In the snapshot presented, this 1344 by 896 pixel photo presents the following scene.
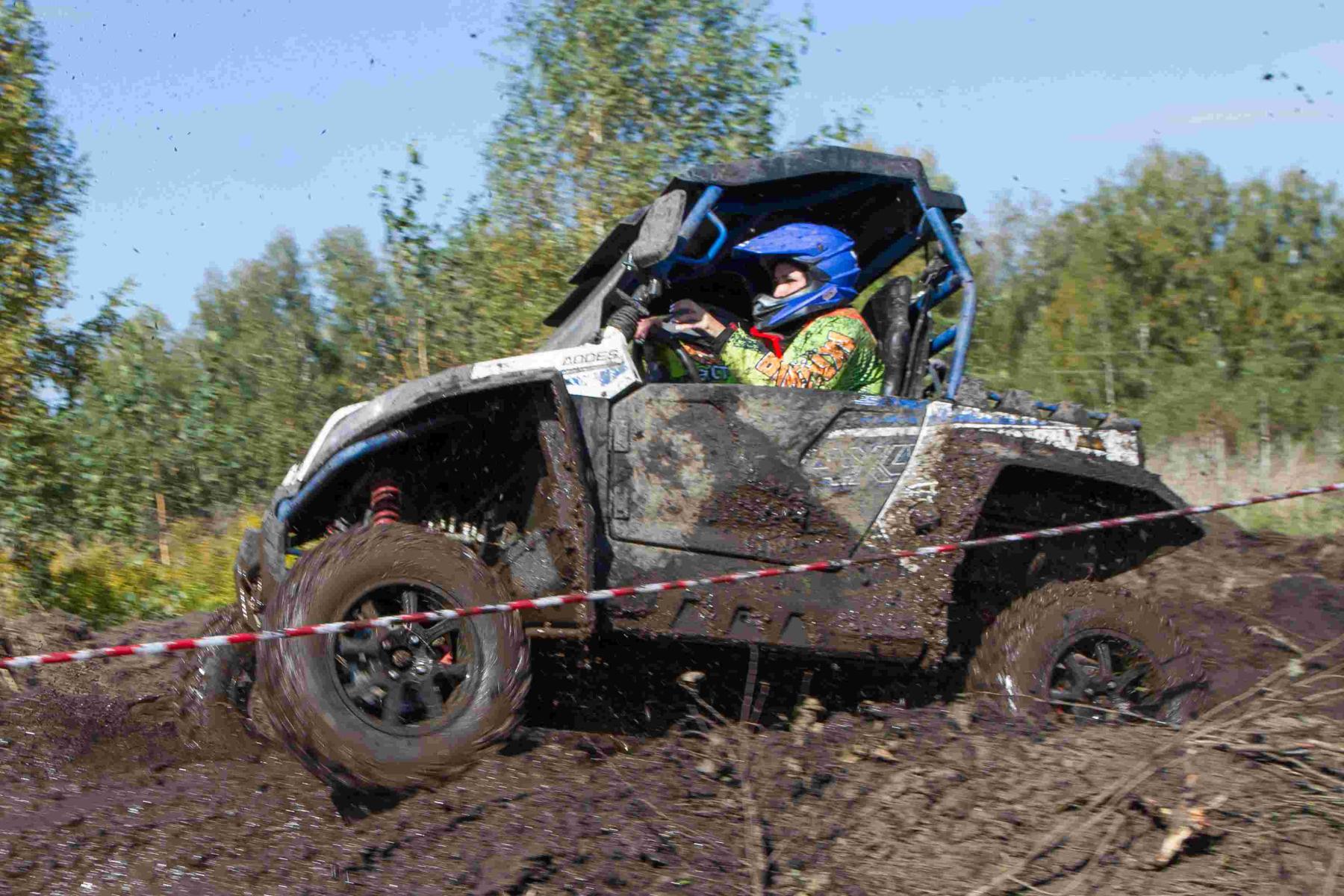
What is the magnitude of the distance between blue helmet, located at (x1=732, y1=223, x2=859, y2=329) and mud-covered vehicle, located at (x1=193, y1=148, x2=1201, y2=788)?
136 mm

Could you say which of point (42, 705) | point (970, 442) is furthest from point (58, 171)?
point (970, 442)

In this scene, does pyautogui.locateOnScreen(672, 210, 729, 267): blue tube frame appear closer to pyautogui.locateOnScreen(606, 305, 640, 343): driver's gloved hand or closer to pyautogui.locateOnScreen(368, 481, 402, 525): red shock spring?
→ pyautogui.locateOnScreen(606, 305, 640, 343): driver's gloved hand

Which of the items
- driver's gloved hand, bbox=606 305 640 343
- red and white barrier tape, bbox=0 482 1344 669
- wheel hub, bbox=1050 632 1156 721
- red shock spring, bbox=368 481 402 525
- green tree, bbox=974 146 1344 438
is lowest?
wheel hub, bbox=1050 632 1156 721

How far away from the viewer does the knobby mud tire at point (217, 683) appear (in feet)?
16.0

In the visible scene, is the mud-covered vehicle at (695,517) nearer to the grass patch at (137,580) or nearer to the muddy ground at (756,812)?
the muddy ground at (756,812)

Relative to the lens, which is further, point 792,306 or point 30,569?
point 30,569

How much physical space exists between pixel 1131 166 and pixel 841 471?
19648 mm

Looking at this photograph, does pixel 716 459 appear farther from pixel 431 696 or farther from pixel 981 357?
pixel 981 357

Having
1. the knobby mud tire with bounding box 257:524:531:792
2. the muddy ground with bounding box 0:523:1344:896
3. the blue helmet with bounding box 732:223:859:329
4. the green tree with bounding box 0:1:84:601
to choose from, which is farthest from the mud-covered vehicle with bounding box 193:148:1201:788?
the green tree with bounding box 0:1:84:601

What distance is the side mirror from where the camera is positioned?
4547mm

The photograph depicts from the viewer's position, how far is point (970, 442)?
4500 mm

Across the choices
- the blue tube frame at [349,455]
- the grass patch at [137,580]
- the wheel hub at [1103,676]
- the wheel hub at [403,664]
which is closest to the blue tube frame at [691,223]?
the blue tube frame at [349,455]

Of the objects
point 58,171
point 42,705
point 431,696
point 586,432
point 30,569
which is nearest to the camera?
point 431,696

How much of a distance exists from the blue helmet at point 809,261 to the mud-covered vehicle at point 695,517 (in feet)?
0.45
